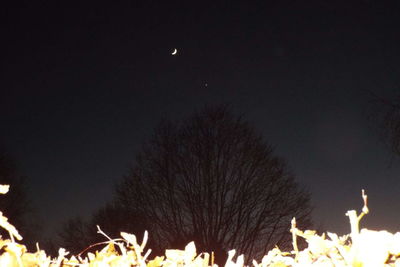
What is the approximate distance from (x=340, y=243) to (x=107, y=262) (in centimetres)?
64

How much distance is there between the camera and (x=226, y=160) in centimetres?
1498

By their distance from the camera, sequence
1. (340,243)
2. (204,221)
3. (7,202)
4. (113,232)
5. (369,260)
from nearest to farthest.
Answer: (369,260) → (340,243) → (204,221) → (113,232) → (7,202)

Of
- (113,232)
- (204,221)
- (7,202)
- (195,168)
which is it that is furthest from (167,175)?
(7,202)

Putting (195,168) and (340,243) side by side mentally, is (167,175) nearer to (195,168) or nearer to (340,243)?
(195,168)

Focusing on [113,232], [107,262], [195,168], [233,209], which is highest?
[195,168]

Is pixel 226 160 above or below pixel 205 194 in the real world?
above

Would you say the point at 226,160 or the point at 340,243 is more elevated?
the point at 226,160

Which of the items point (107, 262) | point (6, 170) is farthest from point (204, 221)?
point (6, 170)

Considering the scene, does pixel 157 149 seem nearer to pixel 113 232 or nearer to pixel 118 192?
pixel 118 192

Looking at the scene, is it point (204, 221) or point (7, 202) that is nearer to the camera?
point (204, 221)

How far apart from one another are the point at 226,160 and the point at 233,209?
176cm

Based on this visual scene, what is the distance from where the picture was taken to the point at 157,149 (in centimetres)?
1538

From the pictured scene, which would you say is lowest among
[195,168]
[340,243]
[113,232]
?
[340,243]

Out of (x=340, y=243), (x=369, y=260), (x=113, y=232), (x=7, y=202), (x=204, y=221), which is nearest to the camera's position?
(x=369, y=260)
